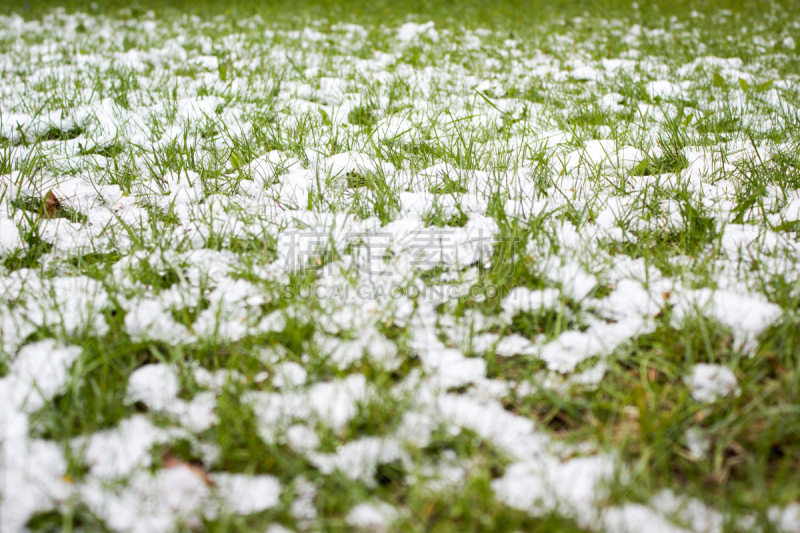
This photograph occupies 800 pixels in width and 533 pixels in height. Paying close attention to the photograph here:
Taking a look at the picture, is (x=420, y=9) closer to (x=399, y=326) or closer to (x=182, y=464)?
(x=399, y=326)

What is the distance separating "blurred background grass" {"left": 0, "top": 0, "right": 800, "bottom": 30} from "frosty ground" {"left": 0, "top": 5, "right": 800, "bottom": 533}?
3.92m

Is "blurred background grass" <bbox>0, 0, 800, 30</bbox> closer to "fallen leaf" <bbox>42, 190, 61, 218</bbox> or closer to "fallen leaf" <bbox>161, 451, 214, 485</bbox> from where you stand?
"fallen leaf" <bbox>42, 190, 61, 218</bbox>

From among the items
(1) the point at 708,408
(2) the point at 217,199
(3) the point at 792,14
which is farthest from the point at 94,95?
(3) the point at 792,14

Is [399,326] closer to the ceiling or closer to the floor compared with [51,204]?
closer to the floor

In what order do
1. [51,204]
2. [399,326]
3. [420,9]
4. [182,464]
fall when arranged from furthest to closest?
1. [420,9]
2. [51,204]
3. [399,326]
4. [182,464]

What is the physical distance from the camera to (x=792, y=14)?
238 inches

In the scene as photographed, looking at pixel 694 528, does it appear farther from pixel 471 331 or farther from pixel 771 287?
pixel 771 287

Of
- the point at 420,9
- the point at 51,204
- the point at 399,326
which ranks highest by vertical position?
the point at 420,9

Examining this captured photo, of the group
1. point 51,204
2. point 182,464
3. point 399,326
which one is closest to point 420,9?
point 51,204

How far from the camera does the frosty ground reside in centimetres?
80

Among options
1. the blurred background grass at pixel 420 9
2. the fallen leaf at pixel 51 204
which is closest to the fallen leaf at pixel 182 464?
the fallen leaf at pixel 51 204

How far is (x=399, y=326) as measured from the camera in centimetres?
113

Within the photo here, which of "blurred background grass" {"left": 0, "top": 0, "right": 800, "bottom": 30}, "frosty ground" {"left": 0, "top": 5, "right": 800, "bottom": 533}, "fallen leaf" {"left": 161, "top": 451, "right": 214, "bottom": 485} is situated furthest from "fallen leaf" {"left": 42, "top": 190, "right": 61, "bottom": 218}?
"blurred background grass" {"left": 0, "top": 0, "right": 800, "bottom": 30}

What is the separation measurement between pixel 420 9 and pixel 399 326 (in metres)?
6.13
